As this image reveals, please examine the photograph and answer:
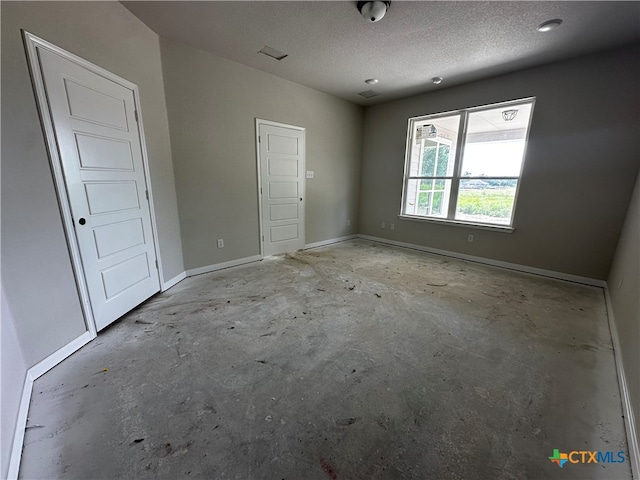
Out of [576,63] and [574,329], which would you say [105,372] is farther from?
[576,63]

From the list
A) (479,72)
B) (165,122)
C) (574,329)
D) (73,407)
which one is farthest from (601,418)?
(165,122)

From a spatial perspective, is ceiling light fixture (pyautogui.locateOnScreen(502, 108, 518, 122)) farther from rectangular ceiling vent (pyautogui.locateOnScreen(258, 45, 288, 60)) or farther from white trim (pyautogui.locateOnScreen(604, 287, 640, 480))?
rectangular ceiling vent (pyautogui.locateOnScreen(258, 45, 288, 60))

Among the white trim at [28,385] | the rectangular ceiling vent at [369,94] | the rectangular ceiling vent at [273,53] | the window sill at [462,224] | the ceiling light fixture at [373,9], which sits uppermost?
the rectangular ceiling vent at [369,94]

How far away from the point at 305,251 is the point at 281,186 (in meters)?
1.27

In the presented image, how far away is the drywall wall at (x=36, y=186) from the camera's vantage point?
1.53 metres

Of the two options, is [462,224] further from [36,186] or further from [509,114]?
[36,186]

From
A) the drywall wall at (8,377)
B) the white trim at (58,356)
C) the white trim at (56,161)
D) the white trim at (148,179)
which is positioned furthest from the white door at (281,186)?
the drywall wall at (8,377)

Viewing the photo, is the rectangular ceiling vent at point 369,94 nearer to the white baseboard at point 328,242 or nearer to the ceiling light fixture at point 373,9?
the ceiling light fixture at point 373,9

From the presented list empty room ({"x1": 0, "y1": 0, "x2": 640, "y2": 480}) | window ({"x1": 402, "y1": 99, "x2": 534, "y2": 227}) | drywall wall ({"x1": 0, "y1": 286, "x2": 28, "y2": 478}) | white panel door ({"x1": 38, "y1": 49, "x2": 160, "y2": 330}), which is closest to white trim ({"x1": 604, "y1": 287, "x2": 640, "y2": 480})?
empty room ({"x1": 0, "y1": 0, "x2": 640, "y2": 480})

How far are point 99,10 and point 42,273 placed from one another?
2147mm

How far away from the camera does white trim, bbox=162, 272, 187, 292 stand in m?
3.00

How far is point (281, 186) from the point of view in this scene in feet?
13.9

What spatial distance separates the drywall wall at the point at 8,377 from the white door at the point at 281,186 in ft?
9.43

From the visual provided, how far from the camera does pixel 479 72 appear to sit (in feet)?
11.5
